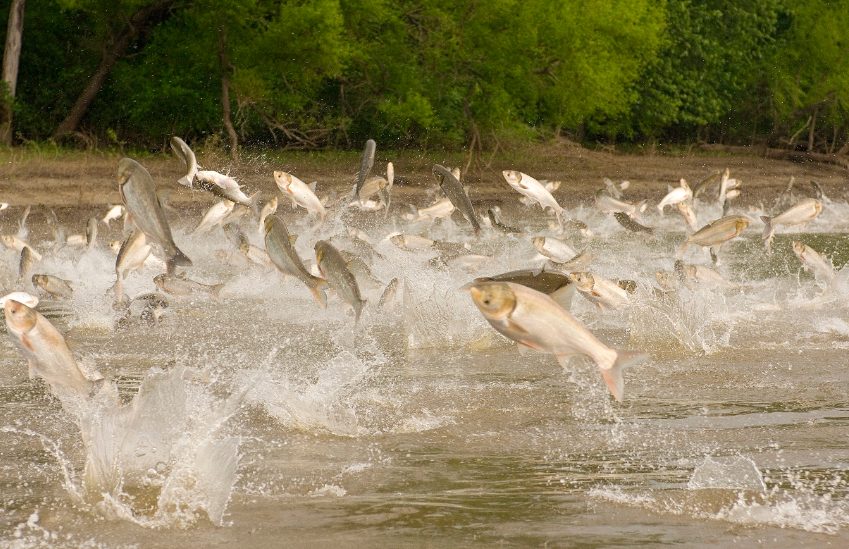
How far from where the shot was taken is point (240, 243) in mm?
10930

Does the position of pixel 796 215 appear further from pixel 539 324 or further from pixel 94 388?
pixel 94 388

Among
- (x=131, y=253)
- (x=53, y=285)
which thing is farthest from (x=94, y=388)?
(x=53, y=285)

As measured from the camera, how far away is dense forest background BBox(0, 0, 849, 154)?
24031mm

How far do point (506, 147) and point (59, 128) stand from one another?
426 inches

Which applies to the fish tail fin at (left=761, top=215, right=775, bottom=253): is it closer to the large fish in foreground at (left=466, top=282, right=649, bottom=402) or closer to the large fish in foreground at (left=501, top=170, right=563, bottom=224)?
the large fish in foreground at (left=501, top=170, right=563, bottom=224)

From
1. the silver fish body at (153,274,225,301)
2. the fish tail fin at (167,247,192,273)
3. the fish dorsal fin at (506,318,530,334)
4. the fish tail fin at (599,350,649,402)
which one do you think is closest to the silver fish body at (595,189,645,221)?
the silver fish body at (153,274,225,301)

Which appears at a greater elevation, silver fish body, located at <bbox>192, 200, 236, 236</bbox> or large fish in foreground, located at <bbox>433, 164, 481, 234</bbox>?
large fish in foreground, located at <bbox>433, 164, 481, 234</bbox>

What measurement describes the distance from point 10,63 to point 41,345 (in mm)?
22326

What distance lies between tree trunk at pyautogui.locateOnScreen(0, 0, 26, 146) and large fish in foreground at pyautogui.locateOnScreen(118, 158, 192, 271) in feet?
65.2

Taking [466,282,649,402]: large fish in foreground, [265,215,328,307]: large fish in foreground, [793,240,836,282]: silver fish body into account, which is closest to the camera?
[466,282,649,402]: large fish in foreground

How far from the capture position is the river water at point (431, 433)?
4.66m

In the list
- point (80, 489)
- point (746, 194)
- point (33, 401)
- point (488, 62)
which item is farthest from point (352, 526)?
point (746, 194)

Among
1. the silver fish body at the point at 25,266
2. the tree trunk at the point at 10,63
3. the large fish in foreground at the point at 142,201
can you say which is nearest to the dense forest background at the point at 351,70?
the tree trunk at the point at 10,63

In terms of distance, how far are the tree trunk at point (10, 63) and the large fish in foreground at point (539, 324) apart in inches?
885
